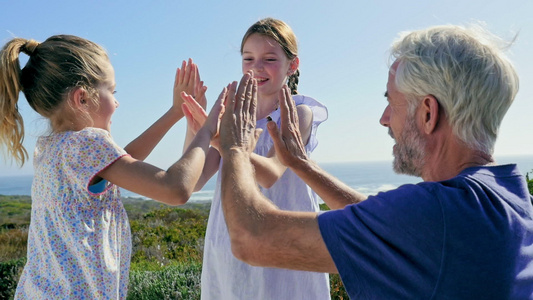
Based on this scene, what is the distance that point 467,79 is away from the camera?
1840 mm

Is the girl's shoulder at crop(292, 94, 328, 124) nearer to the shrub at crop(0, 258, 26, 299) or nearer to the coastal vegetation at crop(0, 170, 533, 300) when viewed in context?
the coastal vegetation at crop(0, 170, 533, 300)

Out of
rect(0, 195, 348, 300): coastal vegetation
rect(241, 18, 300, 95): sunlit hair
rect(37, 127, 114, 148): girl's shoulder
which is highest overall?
rect(241, 18, 300, 95): sunlit hair

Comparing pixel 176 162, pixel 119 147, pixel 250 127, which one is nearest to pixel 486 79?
pixel 250 127

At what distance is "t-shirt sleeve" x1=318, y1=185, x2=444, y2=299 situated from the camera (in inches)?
63.3

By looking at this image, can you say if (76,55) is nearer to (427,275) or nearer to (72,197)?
(72,197)

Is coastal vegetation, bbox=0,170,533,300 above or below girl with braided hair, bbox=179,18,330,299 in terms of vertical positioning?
below

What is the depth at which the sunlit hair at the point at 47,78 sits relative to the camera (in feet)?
7.76

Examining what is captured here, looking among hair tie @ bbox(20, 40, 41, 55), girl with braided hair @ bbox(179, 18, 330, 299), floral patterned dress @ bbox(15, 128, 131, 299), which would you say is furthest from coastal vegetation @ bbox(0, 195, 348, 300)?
hair tie @ bbox(20, 40, 41, 55)

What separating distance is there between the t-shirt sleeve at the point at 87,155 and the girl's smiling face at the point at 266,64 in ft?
3.30

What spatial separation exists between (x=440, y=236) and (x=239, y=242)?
680mm

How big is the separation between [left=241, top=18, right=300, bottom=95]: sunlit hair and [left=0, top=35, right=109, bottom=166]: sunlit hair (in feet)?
3.12

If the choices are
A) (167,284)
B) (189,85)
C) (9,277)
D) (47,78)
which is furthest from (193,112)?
(9,277)

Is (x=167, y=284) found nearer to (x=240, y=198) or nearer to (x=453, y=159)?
(x=240, y=198)

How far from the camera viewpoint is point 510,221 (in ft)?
5.45
